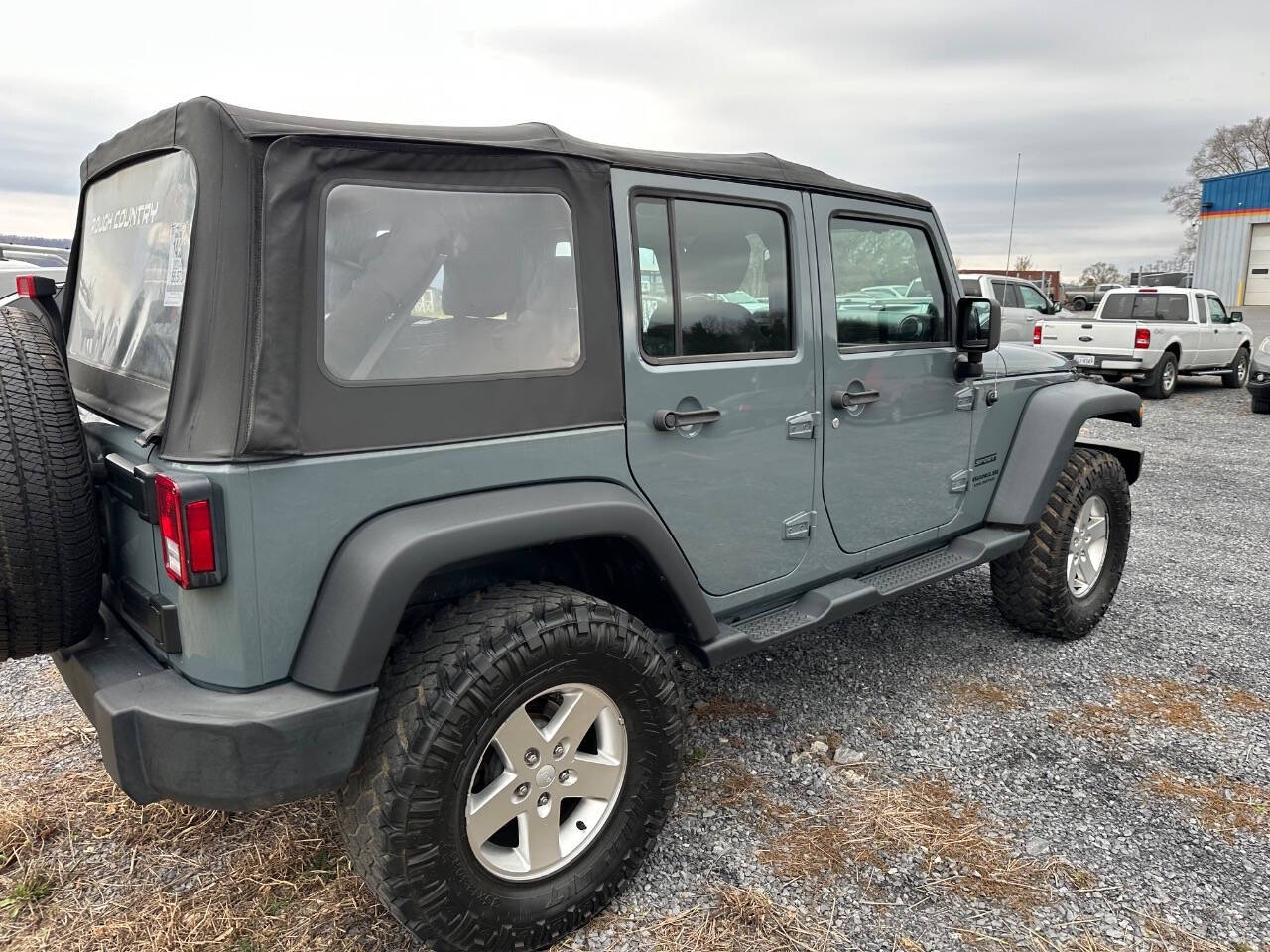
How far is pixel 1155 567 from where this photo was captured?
548cm

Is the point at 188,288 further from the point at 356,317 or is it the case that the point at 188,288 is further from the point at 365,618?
the point at 365,618

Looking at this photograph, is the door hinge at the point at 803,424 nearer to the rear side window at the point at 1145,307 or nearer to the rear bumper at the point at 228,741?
the rear bumper at the point at 228,741

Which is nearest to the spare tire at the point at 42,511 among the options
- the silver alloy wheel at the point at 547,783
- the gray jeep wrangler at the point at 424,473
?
the gray jeep wrangler at the point at 424,473

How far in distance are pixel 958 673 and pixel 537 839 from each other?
7.71 feet

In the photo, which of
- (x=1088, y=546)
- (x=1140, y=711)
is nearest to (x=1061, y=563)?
(x=1088, y=546)

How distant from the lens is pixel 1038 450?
394 cm

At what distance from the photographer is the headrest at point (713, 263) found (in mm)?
2650

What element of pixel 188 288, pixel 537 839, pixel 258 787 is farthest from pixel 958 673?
pixel 188 288

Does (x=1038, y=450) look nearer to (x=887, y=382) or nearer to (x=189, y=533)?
(x=887, y=382)

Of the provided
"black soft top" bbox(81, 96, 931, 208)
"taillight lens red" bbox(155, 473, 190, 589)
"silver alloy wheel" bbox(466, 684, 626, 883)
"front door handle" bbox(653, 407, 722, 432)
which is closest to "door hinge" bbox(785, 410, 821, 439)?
"front door handle" bbox(653, 407, 722, 432)

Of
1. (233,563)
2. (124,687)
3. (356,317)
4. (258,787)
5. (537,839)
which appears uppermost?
(356,317)

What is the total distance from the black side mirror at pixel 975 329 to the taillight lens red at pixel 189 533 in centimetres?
285

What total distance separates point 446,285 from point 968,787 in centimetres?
235

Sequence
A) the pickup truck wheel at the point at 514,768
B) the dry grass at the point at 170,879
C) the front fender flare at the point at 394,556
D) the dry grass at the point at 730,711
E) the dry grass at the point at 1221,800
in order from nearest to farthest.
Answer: the front fender flare at the point at 394,556, the pickup truck wheel at the point at 514,768, the dry grass at the point at 170,879, the dry grass at the point at 1221,800, the dry grass at the point at 730,711
